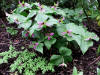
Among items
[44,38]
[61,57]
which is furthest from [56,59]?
[44,38]

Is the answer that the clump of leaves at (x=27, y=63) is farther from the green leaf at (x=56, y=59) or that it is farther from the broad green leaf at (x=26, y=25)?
the broad green leaf at (x=26, y=25)

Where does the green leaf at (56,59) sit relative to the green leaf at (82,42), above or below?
below

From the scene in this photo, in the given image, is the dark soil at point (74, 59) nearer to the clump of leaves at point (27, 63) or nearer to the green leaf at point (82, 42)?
the clump of leaves at point (27, 63)

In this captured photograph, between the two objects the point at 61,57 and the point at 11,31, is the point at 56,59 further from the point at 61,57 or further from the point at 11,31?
the point at 11,31

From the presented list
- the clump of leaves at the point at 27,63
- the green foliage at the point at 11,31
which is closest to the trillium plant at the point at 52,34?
the clump of leaves at the point at 27,63

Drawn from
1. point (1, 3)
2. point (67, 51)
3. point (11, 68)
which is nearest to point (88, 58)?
point (67, 51)

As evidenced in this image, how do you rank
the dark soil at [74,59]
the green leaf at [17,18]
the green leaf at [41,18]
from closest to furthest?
1. the green leaf at [41,18]
2. the green leaf at [17,18]
3. the dark soil at [74,59]

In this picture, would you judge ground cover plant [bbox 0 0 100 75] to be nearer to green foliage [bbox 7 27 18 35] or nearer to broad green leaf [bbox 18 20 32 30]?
broad green leaf [bbox 18 20 32 30]

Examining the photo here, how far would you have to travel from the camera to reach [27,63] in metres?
Answer: 2.22

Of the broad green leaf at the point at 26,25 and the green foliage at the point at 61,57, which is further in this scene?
the green foliage at the point at 61,57

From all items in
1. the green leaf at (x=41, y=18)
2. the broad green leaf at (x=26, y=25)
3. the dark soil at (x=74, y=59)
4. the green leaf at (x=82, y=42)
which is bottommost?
the dark soil at (x=74, y=59)

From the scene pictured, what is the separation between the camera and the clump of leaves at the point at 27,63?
213 cm

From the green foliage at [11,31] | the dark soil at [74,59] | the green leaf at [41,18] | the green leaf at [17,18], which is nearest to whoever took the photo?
the green leaf at [41,18]

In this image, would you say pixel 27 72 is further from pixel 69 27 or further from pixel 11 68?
pixel 69 27
